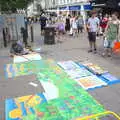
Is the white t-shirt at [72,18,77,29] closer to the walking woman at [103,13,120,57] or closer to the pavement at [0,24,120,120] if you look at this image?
the pavement at [0,24,120,120]

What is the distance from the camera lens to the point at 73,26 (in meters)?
18.5

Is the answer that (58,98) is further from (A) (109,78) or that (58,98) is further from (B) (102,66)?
(B) (102,66)

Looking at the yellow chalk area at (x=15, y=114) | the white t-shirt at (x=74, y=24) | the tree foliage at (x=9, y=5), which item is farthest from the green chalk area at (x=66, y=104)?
the tree foliage at (x=9, y=5)

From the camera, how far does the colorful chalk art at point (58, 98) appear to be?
534cm

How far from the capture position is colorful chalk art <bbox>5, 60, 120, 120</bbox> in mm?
5336

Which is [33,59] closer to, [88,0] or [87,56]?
[87,56]

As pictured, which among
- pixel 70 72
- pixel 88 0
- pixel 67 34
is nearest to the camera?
pixel 70 72

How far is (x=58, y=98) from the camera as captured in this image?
6.18 m

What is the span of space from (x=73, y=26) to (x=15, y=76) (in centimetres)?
1083

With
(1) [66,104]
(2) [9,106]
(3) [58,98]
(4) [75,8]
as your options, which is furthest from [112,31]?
(4) [75,8]

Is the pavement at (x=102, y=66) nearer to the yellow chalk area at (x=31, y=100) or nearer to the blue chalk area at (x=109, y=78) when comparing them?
the blue chalk area at (x=109, y=78)

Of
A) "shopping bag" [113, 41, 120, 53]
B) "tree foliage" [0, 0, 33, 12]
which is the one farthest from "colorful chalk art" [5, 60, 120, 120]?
"tree foliage" [0, 0, 33, 12]

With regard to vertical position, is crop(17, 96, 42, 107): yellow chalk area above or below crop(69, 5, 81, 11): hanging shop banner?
below

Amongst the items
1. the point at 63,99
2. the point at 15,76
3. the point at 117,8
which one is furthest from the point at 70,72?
the point at 117,8
